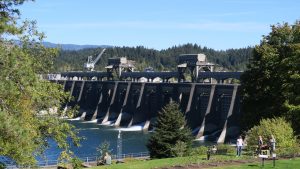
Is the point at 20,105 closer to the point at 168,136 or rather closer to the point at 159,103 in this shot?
the point at 168,136

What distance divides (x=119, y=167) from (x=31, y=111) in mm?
10505

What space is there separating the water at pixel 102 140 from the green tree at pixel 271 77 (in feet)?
73.0

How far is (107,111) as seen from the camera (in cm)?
11612

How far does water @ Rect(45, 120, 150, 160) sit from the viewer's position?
65.2m

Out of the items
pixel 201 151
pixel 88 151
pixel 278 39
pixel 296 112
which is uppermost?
pixel 278 39

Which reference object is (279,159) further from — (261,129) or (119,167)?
(119,167)

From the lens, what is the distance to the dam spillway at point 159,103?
265 ft

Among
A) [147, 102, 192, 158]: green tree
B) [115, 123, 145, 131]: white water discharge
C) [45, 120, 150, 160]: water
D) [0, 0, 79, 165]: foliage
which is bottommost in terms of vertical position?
[45, 120, 150, 160]: water

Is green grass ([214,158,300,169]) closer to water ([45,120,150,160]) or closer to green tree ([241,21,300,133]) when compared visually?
green tree ([241,21,300,133])

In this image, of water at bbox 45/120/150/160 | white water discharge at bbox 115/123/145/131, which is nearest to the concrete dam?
white water discharge at bbox 115/123/145/131

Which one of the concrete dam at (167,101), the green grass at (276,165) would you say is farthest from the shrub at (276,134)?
the concrete dam at (167,101)

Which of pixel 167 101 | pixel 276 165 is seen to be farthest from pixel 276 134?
pixel 167 101

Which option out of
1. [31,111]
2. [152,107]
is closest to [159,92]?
[152,107]

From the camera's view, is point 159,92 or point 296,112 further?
point 159,92
